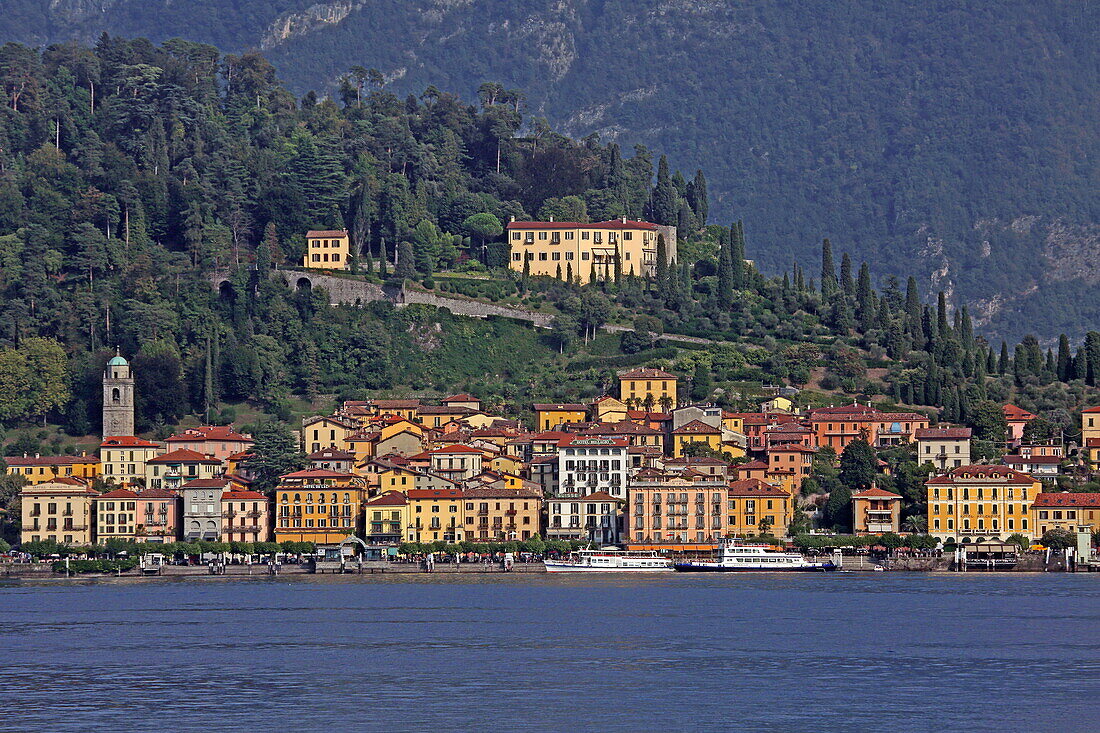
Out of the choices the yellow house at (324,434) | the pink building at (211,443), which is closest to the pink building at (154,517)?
the pink building at (211,443)

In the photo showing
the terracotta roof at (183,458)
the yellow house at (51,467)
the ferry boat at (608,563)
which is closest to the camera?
the ferry boat at (608,563)

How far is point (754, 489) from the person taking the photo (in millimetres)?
Answer: 128500

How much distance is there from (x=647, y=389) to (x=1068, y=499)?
30.6 meters

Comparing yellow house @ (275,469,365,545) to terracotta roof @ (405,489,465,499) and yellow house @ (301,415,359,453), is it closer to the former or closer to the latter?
terracotta roof @ (405,489,465,499)

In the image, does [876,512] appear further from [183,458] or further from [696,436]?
[183,458]

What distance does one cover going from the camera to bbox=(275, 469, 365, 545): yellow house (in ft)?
419

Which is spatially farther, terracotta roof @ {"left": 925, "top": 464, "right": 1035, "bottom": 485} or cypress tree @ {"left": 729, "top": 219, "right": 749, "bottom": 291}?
cypress tree @ {"left": 729, "top": 219, "right": 749, "bottom": 291}

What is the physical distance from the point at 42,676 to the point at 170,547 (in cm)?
4977

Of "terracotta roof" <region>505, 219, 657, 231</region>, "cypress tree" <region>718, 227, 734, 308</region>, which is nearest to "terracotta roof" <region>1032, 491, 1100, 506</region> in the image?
"cypress tree" <region>718, 227, 734, 308</region>

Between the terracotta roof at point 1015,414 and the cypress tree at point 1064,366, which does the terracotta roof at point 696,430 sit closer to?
the terracotta roof at point 1015,414

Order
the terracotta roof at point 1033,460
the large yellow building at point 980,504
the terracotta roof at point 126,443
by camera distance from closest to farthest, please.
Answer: the large yellow building at point 980,504 → the terracotta roof at point 1033,460 → the terracotta roof at point 126,443

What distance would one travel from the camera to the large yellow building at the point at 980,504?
126m

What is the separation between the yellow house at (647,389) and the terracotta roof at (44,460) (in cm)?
3263

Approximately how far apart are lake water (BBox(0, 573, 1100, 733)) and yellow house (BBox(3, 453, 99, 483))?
1888 cm
